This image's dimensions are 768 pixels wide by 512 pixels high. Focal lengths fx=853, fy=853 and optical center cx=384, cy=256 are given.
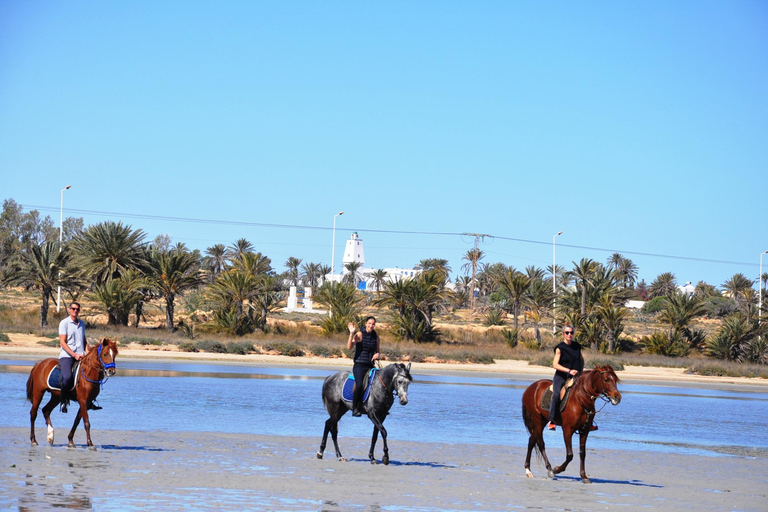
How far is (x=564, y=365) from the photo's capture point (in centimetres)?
1301

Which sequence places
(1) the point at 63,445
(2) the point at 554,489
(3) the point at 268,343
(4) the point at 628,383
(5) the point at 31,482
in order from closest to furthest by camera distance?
Result: (5) the point at 31,482 → (2) the point at 554,489 → (1) the point at 63,445 → (4) the point at 628,383 → (3) the point at 268,343

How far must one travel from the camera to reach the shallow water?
18.3m

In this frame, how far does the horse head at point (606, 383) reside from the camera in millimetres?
12039

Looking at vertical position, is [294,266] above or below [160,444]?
above

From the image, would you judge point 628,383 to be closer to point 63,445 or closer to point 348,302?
point 348,302

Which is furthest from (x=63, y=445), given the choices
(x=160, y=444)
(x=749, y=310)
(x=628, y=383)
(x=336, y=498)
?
(x=749, y=310)

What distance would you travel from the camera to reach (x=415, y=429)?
1961cm

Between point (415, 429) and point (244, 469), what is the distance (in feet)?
25.4

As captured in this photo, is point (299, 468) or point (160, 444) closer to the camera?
point (299, 468)

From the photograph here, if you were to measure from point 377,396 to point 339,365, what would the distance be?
91.3 ft

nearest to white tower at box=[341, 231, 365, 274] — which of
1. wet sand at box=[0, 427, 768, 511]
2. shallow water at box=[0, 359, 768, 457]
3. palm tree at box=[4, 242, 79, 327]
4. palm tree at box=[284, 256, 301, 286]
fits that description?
palm tree at box=[284, 256, 301, 286]

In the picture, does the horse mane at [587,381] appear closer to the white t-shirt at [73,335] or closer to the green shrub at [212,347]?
the white t-shirt at [73,335]

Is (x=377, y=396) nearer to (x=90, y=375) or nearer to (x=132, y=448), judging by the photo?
(x=132, y=448)

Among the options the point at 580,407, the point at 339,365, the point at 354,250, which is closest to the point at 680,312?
the point at 339,365
